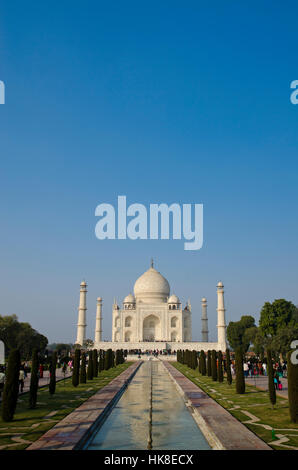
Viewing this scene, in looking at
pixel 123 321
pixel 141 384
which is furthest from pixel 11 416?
pixel 123 321

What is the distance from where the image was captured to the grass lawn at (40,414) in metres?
8.02

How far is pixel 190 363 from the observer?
91.8ft

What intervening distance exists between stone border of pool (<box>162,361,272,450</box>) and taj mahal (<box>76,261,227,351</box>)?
3679cm

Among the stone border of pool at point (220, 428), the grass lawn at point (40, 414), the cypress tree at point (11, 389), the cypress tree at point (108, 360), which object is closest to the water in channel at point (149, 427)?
the stone border of pool at point (220, 428)

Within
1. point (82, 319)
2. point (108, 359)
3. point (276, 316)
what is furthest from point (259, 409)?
point (82, 319)

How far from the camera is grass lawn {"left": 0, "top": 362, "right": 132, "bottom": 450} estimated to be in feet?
26.3

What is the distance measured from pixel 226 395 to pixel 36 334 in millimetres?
A: 35027

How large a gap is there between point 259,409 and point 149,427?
3.92 m

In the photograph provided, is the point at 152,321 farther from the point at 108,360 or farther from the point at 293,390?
the point at 293,390

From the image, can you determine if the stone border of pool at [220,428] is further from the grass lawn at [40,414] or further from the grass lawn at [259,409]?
the grass lawn at [40,414]

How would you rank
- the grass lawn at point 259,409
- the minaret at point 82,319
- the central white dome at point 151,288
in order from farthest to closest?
the central white dome at point 151,288
the minaret at point 82,319
the grass lawn at point 259,409

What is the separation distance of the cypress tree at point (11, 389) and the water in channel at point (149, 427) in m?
2.23

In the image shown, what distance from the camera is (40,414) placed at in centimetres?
1078
